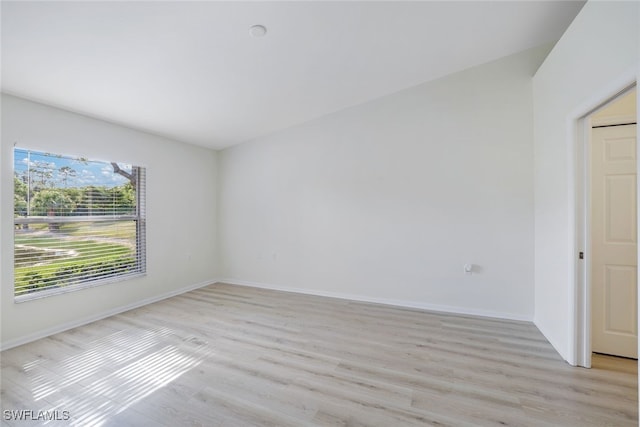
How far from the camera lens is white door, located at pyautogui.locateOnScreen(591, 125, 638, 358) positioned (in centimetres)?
223

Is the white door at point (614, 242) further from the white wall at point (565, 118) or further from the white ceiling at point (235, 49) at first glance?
the white ceiling at point (235, 49)

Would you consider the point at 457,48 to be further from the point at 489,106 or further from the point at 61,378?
the point at 61,378

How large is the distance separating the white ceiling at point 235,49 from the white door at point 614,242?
1.36 metres

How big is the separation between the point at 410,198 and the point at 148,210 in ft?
12.3

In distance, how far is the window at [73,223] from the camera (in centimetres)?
261

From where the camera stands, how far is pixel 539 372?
2.04 metres

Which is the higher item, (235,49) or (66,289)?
(235,49)

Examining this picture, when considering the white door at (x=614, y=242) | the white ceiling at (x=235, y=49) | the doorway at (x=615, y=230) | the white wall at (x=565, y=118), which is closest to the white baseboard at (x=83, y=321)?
the white ceiling at (x=235, y=49)

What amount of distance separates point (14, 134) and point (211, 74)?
199 cm

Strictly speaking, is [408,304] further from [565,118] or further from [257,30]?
[257,30]

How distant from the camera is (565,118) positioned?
220 centimetres

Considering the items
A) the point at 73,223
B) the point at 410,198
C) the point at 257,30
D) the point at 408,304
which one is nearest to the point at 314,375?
the point at 408,304

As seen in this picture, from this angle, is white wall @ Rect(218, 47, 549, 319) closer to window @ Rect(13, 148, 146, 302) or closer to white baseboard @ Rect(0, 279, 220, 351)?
white baseboard @ Rect(0, 279, 220, 351)

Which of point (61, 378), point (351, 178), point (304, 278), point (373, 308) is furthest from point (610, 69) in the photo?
point (61, 378)
